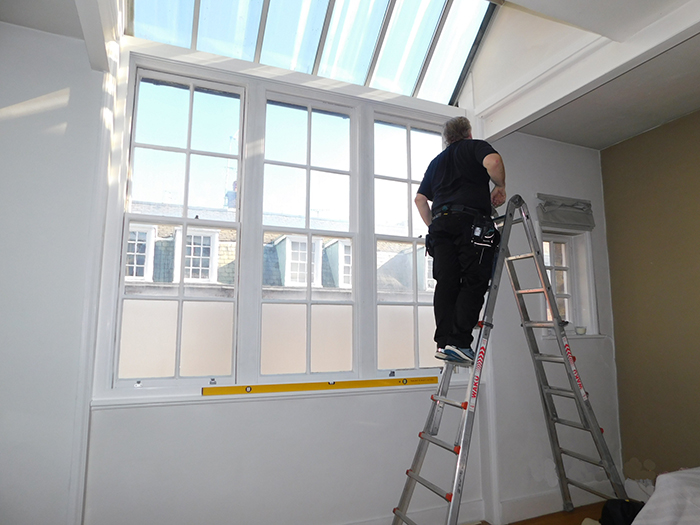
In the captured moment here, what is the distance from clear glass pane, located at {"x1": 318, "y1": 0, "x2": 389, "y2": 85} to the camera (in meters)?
3.24

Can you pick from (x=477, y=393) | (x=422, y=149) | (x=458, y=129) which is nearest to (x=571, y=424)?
(x=477, y=393)

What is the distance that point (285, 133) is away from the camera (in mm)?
3232

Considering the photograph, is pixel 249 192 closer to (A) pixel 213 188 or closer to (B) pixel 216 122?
(A) pixel 213 188

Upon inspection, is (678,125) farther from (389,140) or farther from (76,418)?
(76,418)

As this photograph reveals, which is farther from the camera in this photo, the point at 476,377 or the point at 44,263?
the point at 44,263

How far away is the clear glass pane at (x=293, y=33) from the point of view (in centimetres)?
312

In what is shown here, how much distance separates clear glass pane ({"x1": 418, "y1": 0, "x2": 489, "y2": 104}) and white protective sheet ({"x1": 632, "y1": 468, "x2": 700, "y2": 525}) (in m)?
3.03

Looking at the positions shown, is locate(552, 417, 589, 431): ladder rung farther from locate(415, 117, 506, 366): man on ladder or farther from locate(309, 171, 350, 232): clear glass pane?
locate(309, 171, 350, 232): clear glass pane

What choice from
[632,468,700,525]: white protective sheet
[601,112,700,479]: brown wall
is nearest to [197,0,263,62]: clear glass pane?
[601,112,700,479]: brown wall

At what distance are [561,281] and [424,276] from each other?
5.10ft

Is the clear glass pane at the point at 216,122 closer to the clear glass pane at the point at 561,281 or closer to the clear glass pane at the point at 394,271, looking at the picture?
the clear glass pane at the point at 394,271

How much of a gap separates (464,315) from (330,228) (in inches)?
52.5

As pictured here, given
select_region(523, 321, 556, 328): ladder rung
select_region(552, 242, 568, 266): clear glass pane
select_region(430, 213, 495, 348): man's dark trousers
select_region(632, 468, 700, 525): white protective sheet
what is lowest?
select_region(632, 468, 700, 525): white protective sheet

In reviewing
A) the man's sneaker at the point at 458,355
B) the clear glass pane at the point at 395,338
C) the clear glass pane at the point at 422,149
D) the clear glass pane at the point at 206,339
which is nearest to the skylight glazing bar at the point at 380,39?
the clear glass pane at the point at 422,149
